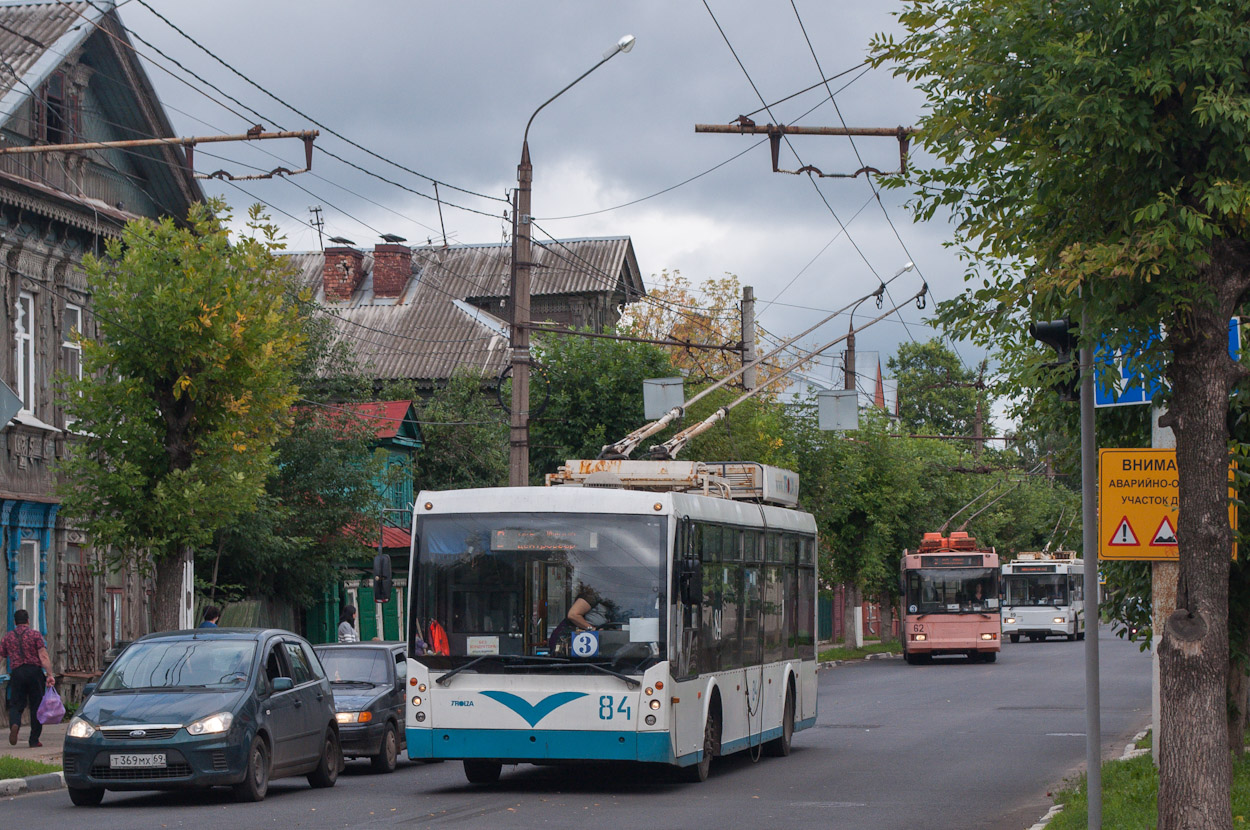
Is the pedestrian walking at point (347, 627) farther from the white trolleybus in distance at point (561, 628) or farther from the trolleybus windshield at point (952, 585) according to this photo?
the trolleybus windshield at point (952, 585)

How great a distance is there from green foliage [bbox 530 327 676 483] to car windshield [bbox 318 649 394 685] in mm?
16757

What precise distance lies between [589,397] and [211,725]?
22.9 metres

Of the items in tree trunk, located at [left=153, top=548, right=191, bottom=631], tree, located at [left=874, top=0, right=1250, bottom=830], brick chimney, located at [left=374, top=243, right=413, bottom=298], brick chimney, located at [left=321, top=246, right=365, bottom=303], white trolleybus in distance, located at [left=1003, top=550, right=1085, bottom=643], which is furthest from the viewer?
white trolleybus in distance, located at [left=1003, top=550, right=1085, bottom=643]

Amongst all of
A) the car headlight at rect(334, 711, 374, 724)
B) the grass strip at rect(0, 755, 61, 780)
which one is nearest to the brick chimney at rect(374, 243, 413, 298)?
the car headlight at rect(334, 711, 374, 724)

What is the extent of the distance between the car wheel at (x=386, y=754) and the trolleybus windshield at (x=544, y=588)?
3.82 meters

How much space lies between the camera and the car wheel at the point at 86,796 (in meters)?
15.0

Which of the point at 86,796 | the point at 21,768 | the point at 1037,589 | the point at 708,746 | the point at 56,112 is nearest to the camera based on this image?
the point at 86,796

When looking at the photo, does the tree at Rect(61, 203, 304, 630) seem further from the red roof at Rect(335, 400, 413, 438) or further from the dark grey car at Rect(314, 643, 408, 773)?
the red roof at Rect(335, 400, 413, 438)

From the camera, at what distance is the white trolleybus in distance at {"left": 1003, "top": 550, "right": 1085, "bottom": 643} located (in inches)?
2530

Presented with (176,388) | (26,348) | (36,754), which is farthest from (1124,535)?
(26,348)

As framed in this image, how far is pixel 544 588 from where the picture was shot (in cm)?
1573

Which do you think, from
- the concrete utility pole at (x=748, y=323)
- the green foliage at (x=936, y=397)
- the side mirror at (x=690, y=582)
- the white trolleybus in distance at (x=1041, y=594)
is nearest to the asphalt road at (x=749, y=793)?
the side mirror at (x=690, y=582)

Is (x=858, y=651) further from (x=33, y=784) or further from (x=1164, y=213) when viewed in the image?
(x=1164, y=213)

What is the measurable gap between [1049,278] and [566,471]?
9443 mm
